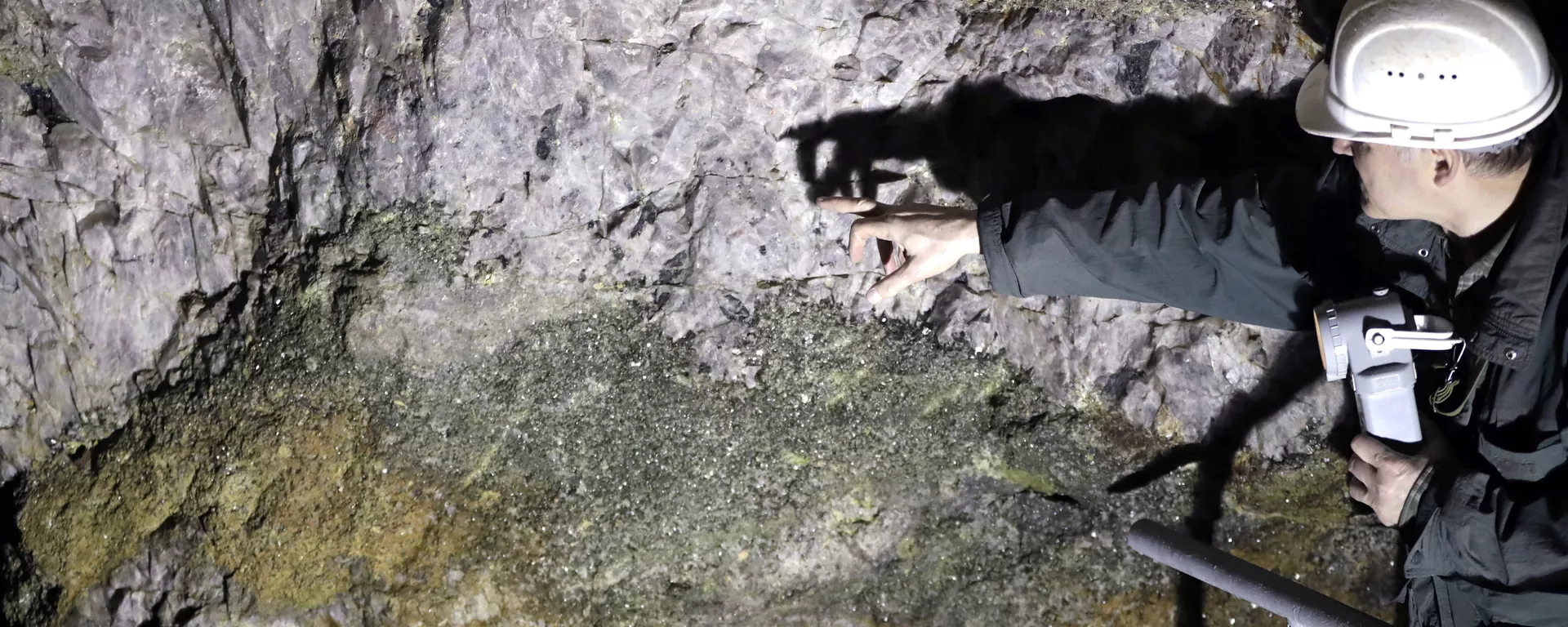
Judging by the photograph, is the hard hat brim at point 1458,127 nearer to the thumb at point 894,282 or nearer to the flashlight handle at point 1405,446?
the flashlight handle at point 1405,446

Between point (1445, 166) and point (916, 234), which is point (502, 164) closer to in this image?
point (916, 234)

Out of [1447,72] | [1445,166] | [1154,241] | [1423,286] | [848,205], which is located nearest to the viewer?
[1447,72]

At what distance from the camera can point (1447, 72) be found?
193 cm

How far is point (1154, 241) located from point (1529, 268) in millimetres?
771

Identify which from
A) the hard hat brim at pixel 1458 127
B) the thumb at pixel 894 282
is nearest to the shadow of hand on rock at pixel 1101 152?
the thumb at pixel 894 282

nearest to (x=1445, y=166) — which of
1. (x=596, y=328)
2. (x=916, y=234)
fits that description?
(x=916, y=234)

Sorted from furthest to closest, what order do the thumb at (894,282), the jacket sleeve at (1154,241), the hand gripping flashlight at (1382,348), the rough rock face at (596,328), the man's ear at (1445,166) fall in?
the rough rock face at (596,328) → the thumb at (894,282) → the jacket sleeve at (1154,241) → the hand gripping flashlight at (1382,348) → the man's ear at (1445,166)

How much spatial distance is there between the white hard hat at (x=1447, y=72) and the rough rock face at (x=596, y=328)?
91 cm

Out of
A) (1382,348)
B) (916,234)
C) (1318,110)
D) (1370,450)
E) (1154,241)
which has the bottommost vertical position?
(1370,450)

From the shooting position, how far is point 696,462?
9.98ft

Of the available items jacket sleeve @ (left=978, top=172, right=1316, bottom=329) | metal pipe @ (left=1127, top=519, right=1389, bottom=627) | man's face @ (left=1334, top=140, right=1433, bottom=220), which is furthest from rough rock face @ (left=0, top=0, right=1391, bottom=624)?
man's face @ (left=1334, top=140, right=1433, bottom=220)

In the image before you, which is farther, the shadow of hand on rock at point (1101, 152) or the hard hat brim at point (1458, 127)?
the shadow of hand on rock at point (1101, 152)

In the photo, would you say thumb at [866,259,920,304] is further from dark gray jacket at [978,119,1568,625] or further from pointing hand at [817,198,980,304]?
dark gray jacket at [978,119,1568,625]

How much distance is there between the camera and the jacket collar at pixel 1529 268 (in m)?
1.96
